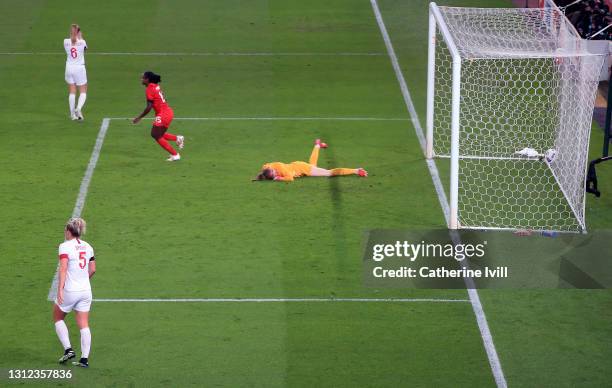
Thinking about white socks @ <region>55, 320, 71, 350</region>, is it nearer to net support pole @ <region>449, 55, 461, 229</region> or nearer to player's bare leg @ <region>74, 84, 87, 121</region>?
net support pole @ <region>449, 55, 461, 229</region>

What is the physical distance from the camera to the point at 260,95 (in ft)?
79.4

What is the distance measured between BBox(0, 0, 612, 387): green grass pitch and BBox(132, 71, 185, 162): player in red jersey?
329mm

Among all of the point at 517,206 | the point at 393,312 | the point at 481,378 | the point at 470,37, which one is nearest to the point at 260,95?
the point at 470,37

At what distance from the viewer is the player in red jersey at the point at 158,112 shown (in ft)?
64.3

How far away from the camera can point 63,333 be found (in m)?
12.6

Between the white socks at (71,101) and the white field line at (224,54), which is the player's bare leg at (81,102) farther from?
the white field line at (224,54)

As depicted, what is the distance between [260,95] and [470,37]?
536 cm

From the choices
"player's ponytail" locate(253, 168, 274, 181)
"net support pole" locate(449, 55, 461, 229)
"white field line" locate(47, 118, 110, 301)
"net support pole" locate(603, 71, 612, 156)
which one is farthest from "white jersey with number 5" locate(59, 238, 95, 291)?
"net support pole" locate(603, 71, 612, 156)

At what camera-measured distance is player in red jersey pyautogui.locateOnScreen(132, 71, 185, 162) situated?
19609 millimetres

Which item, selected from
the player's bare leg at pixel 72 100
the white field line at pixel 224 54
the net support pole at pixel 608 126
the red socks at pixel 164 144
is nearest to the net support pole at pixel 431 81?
the net support pole at pixel 608 126

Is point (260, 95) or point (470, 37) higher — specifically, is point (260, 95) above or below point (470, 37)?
below

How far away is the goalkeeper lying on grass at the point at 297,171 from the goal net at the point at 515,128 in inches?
65.9

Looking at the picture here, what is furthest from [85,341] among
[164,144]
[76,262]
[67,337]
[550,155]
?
[550,155]

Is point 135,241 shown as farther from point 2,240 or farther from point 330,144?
point 330,144
